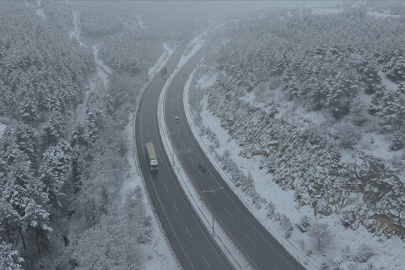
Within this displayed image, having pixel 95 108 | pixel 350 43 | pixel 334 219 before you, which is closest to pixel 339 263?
pixel 334 219

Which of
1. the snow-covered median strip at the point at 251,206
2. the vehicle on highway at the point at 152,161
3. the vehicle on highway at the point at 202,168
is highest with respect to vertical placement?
the vehicle on highway at the point at 152,161

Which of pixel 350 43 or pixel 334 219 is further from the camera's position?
pixel 350 43

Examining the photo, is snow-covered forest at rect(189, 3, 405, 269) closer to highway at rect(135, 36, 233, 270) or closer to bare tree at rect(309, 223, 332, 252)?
bare tree at rect(309, 223, 332, 252)

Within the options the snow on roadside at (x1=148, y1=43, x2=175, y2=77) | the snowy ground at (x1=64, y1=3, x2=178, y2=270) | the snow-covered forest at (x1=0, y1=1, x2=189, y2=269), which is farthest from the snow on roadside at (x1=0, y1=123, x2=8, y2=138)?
the snow on roadside at (x1=148, y1=43, x2=175, y2=77)

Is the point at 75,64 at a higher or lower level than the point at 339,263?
higher

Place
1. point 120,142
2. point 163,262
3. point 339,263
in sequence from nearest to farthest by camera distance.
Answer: point 339,263
point 163,262
point 120,142

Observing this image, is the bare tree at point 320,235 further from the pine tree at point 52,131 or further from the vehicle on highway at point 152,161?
the pine tree at point 52,131

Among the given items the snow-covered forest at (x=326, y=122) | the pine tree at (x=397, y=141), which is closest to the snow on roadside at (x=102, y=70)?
the snow-covered forest at (x=326, y=122)

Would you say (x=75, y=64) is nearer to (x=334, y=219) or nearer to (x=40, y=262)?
(x=40, y=262)
